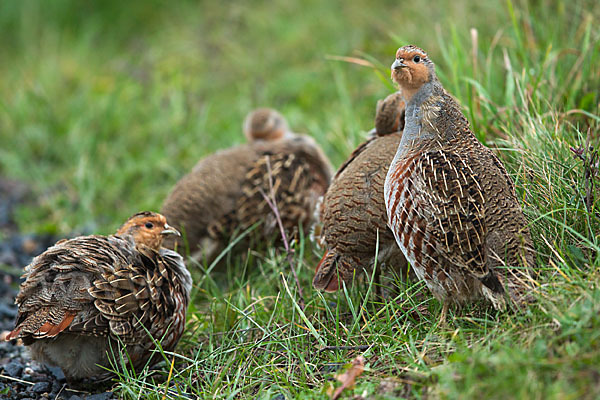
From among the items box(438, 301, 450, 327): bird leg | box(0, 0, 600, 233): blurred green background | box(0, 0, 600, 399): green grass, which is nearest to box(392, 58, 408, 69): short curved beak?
box(0, 0, 600, 399): green grass

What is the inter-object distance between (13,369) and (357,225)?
6.99 ft

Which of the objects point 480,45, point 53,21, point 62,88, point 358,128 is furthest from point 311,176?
point 53,21

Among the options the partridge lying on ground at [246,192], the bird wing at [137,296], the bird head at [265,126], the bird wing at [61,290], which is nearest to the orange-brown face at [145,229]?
the bird wing at [137,296]

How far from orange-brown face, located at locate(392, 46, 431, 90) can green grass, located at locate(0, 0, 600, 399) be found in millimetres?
761

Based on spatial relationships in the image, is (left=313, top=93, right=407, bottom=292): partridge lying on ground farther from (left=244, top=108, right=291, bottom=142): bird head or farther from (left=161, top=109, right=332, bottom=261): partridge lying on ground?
(left=244, top=108, right=291, bottom=142): bird head

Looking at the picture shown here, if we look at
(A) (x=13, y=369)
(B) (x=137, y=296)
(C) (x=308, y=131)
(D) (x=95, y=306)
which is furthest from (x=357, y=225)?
(C) (x=308, y=131)

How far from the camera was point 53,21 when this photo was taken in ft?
32.4

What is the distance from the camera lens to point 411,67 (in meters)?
3.20

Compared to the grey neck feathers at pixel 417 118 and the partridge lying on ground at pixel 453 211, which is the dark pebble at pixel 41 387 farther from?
the grey neck feathers at pixel 417 118

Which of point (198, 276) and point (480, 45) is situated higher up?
point (480, 45)

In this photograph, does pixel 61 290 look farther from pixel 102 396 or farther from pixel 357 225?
pixel 357 225

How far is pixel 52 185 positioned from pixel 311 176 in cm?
308

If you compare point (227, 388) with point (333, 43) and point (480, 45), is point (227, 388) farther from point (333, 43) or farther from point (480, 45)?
point (333, 43)

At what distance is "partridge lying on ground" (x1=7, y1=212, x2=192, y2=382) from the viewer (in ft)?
10.7
